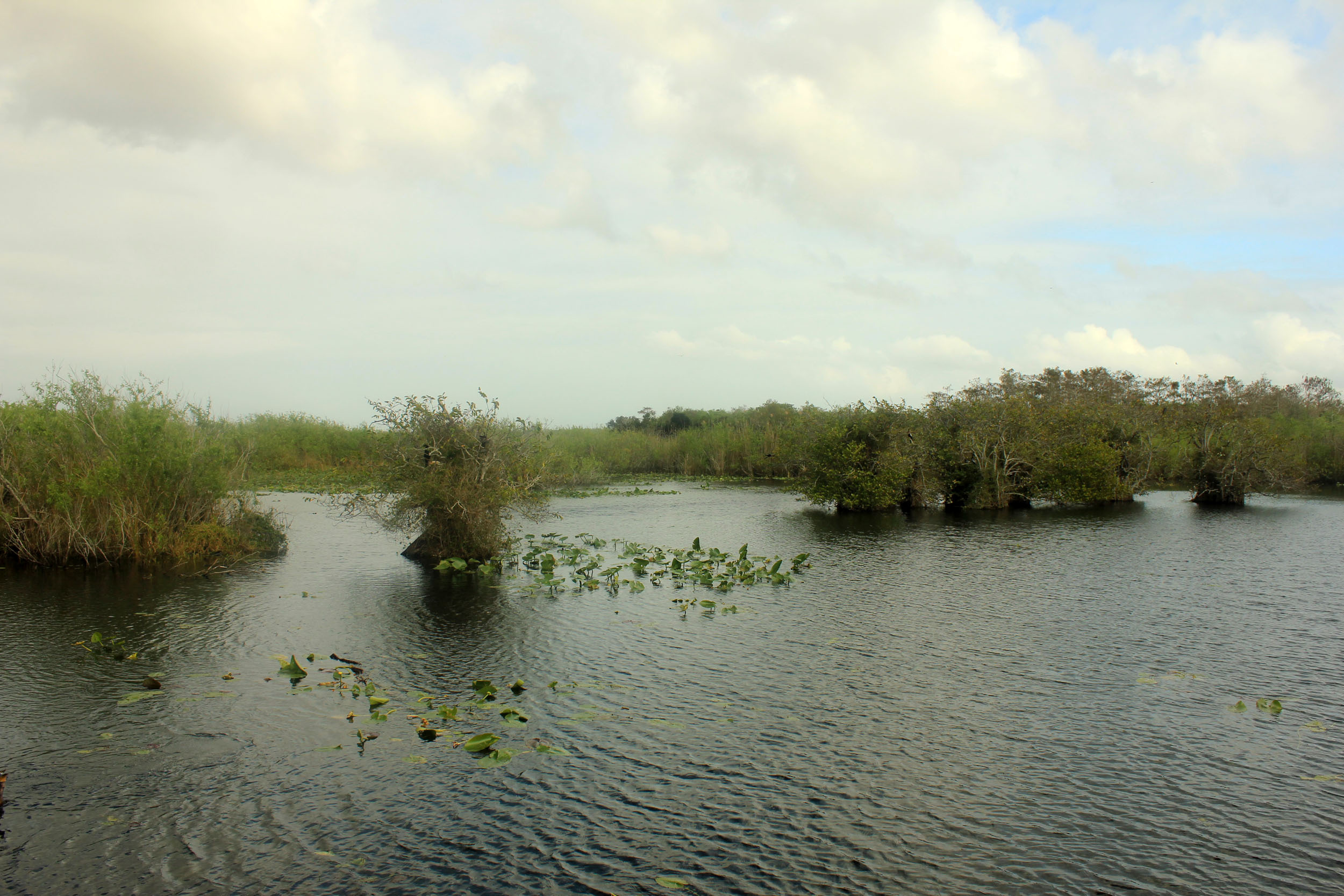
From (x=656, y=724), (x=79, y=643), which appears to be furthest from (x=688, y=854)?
(x=79, y=643)

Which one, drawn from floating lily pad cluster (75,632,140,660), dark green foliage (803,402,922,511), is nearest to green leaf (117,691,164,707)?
floating lily pad cluster (75,632,140,660)

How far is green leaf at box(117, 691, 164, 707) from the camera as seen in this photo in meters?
10.3

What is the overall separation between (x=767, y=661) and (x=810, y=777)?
4.17 meters

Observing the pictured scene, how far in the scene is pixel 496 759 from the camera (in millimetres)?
8867

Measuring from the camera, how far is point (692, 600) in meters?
17.2

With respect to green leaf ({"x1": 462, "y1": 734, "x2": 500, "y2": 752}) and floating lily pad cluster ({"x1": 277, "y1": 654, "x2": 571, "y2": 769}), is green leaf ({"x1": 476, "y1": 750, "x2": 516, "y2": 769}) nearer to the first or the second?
floating lily pad cluster ({"x1": 277, "y1": 654, "x2": 571, "y2": 769})

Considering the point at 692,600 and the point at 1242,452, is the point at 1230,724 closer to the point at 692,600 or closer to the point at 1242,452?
the point at 692,600

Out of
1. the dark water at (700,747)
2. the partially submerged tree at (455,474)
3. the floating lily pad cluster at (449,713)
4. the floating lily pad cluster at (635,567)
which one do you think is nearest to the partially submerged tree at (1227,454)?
the dark water at (700,747)

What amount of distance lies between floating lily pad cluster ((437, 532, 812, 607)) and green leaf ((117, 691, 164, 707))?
335 inches

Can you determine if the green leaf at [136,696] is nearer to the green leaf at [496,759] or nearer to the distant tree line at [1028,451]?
the green leaf at [496,759]

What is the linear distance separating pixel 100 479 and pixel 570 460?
36279 millimetres

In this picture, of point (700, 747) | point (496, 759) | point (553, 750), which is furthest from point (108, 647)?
point (700, 747)

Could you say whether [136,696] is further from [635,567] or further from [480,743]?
[635,567]

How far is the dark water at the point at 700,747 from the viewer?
6867mm
